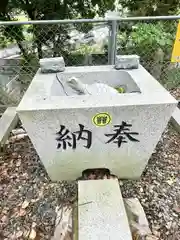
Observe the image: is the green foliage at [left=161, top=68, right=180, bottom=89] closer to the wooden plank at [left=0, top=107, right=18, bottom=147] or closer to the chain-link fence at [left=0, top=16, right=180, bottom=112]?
the chain-link fence at [left=0, top=16, right=180, bottom=112]

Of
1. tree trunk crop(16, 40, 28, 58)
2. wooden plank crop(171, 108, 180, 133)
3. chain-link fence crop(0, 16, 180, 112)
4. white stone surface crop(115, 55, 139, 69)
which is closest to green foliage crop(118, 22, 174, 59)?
chain-link fence crop(0, 16, 180, 112)

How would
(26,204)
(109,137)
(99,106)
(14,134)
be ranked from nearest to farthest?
(99,106), (109,137), (26,204), (14,134)

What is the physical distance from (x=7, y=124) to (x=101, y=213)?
4.89 feet

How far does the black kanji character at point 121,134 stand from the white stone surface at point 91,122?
26 millimetres

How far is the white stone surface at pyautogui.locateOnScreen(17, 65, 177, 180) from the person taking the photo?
1461 mm

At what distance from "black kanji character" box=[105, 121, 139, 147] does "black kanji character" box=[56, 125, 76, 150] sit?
237 millimetres

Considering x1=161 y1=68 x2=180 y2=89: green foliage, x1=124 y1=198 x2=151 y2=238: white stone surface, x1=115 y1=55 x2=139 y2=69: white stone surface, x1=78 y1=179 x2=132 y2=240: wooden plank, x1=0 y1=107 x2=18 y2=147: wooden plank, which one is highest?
x1=115 y1=55 x2=139 y2=69: white stone surface

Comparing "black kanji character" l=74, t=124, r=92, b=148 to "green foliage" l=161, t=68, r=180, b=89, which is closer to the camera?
"black kanji character" l=74, t=124, r=92, b=148

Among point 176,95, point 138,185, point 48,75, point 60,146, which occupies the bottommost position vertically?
point 176,95

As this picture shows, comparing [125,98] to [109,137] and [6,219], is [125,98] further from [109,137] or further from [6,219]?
[6,219]

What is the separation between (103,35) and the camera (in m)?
3.28

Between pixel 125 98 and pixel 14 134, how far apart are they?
4.77 ft

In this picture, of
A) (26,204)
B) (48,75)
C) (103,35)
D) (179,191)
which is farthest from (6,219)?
(103,35)

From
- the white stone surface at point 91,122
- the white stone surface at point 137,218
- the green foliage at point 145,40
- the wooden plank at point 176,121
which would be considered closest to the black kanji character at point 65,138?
the white stone surface at point 91,122
